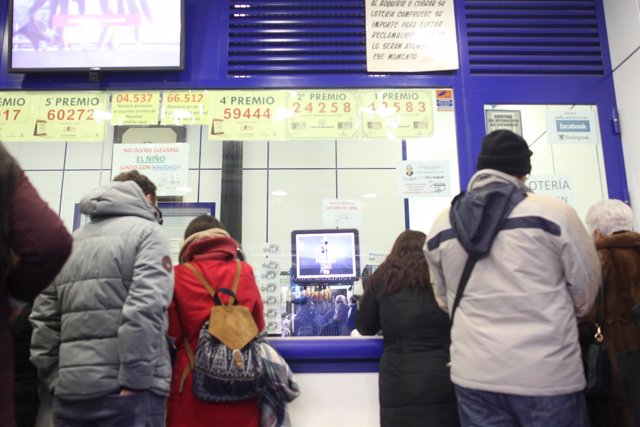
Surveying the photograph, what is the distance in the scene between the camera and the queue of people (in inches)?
61.8

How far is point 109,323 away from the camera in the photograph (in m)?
1.67

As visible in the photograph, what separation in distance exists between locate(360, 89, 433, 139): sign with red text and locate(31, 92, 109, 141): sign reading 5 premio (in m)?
1.56

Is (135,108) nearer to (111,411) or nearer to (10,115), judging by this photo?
(10,115)

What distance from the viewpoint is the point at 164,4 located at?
2971 mm

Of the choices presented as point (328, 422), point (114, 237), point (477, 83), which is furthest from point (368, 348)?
point (477, 83)

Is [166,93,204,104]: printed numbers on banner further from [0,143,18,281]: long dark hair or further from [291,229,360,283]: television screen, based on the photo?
[0,143,18,281]: long dark hair

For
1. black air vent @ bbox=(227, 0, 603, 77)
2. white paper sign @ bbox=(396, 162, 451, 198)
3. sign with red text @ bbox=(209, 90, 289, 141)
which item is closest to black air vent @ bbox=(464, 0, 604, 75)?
black air vent @ bbox=(227, 0, 603, 77)

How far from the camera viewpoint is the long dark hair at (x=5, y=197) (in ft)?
3.73

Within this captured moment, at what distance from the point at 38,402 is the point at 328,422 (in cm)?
123

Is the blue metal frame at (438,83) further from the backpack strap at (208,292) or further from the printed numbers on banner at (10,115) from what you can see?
the backpack strap at (208,292)

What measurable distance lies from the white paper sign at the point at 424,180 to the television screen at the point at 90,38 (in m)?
1.48

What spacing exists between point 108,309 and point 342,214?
5.37ft

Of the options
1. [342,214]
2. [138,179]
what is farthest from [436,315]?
[138,179]

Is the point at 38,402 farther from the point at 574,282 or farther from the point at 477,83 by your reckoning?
the point at 477,83
